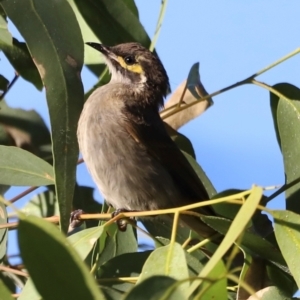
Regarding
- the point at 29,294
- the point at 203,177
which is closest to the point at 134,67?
the point at 203,177

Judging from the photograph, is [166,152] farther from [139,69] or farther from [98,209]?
[139,69]

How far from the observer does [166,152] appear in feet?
12.7

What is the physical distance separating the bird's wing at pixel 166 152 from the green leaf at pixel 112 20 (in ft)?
1.62

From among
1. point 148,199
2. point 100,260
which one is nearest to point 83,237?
point 100,260

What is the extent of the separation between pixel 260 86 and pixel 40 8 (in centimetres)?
101

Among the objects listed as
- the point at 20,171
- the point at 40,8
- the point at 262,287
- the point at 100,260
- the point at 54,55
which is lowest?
the point at 262,287

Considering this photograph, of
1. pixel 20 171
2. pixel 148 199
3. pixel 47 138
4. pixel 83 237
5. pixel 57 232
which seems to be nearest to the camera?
pixel 57 232

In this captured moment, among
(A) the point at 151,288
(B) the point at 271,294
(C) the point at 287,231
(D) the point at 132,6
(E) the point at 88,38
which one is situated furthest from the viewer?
(E) the point at 88,38

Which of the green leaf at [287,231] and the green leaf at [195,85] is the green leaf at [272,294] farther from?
the green leaf at [195,85]

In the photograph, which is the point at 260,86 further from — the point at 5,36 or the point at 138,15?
the point at 5,36

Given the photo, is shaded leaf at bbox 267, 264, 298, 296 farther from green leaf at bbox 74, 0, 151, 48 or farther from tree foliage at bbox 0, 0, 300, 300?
green leaf at bbox 74, 0, 151, 48

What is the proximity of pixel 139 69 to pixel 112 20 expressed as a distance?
2.96 feet

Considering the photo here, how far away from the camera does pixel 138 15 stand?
3.69 meters

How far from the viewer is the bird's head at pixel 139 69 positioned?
13.3ft
